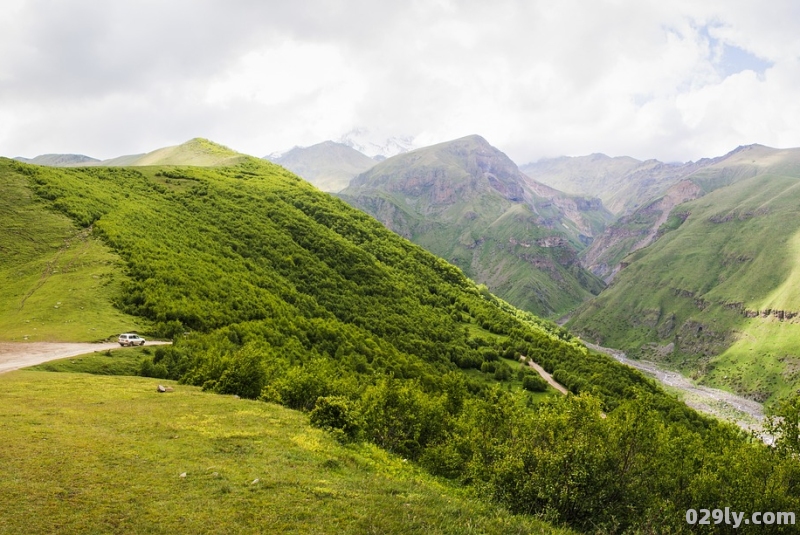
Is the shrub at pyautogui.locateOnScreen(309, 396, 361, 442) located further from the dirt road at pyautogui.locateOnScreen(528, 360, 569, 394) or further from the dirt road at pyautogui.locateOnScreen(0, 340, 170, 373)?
the dirt road at pyautogui.locateOnScreen(528, 360, 569, 394)

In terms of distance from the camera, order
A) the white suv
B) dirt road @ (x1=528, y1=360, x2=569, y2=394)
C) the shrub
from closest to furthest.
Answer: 1. the shrub
2. the white suv
3. dirt road @ (x1=528, y1=360, x2=569, y2=394)

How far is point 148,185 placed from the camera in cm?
15225

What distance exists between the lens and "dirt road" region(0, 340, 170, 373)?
149 ft

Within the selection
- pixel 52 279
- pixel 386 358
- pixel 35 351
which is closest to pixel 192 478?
pixel 35 351

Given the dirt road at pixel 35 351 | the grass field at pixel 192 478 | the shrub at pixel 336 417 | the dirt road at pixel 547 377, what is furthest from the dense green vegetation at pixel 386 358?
the dirt road at pixel 35 351

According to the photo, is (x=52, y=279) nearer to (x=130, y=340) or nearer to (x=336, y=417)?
(x=130, y=340)

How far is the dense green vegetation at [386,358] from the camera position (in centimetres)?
2874

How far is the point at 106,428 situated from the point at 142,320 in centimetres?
4156

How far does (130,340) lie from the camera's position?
182ft

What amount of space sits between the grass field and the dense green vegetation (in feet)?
18.4

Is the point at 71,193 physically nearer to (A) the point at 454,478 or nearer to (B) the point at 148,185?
(B) the point at 148,185

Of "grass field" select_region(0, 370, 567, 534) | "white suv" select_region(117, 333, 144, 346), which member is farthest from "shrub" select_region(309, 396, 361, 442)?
"white suv" select_region(117, 333, 144, 346)

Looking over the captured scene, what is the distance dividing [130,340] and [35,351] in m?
9.62

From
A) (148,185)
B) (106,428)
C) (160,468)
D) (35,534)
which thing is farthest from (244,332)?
(148,185)
